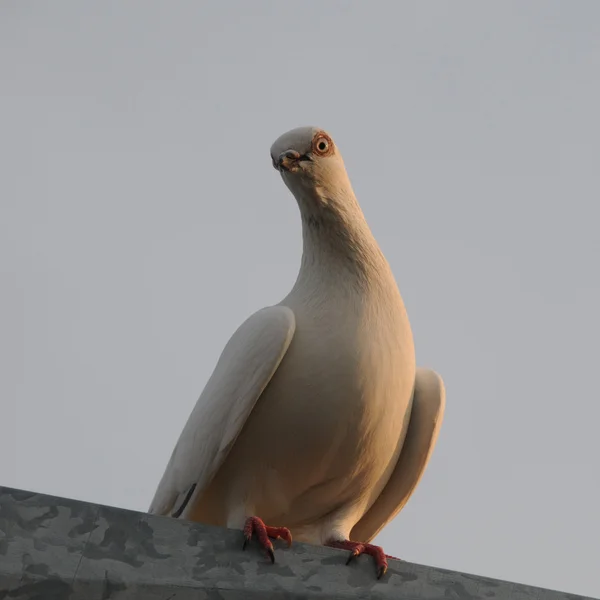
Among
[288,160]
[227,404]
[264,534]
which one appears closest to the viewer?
[264,534]

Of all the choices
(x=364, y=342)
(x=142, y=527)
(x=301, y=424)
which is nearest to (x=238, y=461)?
(x=301, y=424)

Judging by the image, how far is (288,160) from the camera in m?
7.13

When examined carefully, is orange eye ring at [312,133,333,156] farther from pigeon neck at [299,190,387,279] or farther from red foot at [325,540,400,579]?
red foot at [325,540,400,579]

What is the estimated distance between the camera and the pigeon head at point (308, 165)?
23.5ft

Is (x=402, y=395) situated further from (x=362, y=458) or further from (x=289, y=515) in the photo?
(x=289, y=515)

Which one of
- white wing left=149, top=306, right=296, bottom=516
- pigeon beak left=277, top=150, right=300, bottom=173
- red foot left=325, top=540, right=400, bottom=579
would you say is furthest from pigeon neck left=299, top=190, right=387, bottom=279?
red foot left=325, top=540, right=400, bottom=579

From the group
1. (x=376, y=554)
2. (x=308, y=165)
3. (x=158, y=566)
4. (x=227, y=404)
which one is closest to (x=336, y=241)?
(x=308, y=165)

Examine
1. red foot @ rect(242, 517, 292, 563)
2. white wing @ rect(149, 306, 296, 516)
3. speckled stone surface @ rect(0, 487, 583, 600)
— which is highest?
white wing @ rect(149, 306, 296, 516)

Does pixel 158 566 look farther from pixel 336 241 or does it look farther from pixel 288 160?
pixel 288 160

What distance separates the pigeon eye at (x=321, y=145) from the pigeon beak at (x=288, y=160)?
0.48ft

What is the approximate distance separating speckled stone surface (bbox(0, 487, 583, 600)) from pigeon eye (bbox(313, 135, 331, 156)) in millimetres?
2584

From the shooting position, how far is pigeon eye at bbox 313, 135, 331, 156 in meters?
7.25

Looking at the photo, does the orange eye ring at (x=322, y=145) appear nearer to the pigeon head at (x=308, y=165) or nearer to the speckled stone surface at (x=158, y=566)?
the pigeon head at (x=308, y=165)

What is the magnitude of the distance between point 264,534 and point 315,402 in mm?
1057
